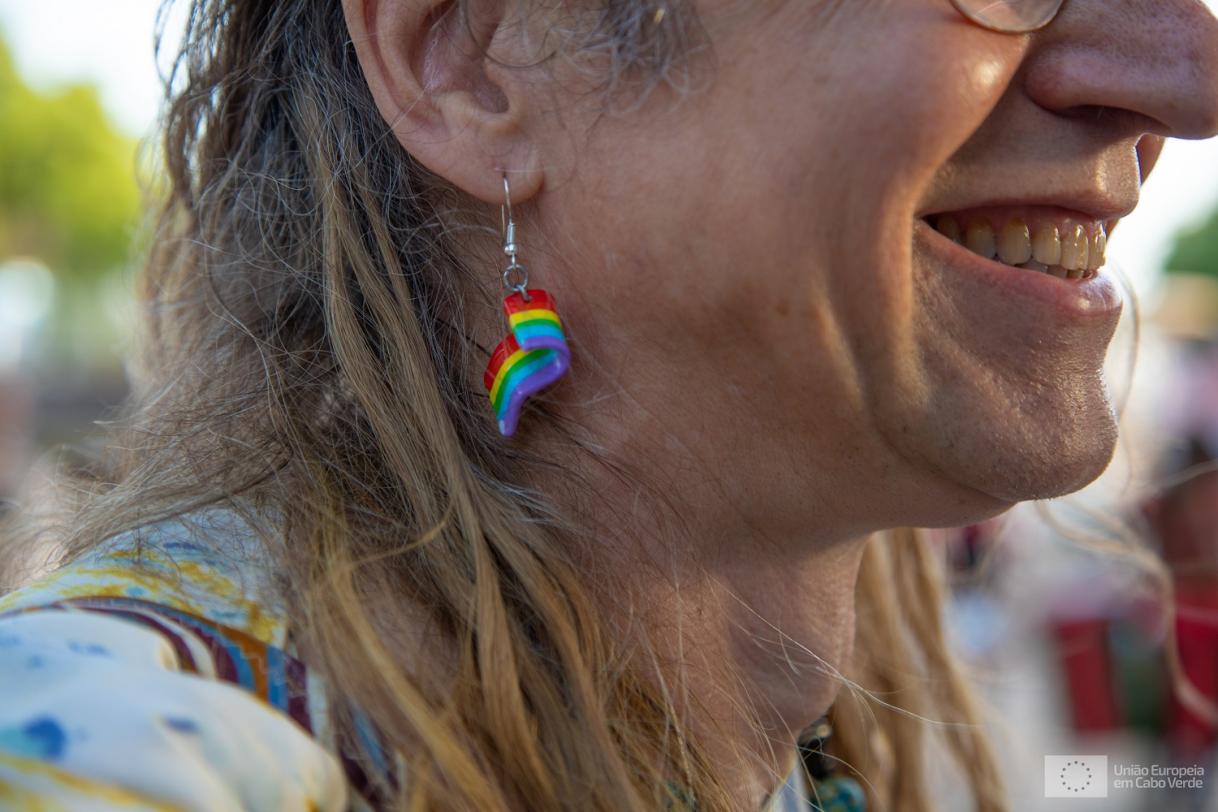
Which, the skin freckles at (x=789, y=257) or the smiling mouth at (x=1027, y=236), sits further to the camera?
the smiling mouth at (x=1027, y=236)

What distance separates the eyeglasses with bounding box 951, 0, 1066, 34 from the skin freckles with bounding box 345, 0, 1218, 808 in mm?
16

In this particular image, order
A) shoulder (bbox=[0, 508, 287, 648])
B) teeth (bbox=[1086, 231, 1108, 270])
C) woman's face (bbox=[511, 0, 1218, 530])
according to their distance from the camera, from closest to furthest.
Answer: shoulder (bbox=[0, 508, 287, 648]), woman's face (bbox=[511, 0, 1218, 530]), teeth (bbox=[1086, 231, 1108, 270])

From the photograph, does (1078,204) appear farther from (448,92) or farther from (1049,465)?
(448,92)

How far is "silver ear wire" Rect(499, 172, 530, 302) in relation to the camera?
55.7 inches

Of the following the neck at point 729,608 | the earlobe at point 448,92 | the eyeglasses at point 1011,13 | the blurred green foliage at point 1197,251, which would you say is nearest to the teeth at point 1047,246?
the eyeglasses at point 1011,13

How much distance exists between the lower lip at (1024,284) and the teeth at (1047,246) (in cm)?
3

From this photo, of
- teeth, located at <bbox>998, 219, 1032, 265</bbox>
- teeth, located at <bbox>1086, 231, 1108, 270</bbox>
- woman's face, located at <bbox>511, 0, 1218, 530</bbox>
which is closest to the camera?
woman's face, located at <bbox>511, 0, 1218, 530</bbox>

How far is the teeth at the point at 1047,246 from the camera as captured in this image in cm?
152

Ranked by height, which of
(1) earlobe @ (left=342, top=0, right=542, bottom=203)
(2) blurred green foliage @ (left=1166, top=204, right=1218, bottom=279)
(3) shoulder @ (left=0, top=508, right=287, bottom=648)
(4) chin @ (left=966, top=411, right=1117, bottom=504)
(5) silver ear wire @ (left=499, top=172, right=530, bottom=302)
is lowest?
(3) shoulder @ (left=0, top=508, right=287, bottom=648)

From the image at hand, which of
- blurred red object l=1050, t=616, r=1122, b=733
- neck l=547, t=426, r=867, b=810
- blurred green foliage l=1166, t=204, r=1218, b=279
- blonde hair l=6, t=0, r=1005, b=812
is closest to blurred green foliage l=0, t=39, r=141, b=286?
blurred red object l=1050, t=616, r=1122, b=733

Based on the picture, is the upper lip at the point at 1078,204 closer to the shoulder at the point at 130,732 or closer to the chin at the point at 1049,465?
the chin at the point at 1049,465

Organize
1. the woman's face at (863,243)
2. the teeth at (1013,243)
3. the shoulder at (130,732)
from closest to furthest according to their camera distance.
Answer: the shoulder at (130,732)
the woman's face at (863,243)
the teeth at (1013,243)

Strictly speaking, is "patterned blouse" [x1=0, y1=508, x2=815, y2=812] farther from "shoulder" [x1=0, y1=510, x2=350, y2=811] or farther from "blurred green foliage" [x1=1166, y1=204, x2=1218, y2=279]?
"blurred green foliage" [x1=1166, y1=204, x2=1218, y2=279]

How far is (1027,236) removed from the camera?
4.95ft
